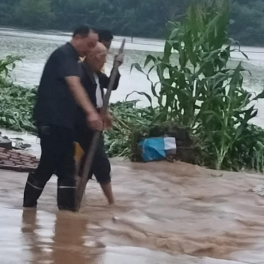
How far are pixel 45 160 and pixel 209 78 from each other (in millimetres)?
4840

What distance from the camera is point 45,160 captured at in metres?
6.58

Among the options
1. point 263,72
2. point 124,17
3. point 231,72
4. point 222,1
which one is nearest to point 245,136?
point 231,72

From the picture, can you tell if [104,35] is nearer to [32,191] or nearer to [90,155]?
[90,155]

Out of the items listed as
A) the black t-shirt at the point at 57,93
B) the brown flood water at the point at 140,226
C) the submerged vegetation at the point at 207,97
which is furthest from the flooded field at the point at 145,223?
the submerged vegetation at the point at 207,97

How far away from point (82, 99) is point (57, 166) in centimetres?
66

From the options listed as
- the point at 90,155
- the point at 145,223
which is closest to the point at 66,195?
the point at 90,155

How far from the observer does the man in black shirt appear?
641cm

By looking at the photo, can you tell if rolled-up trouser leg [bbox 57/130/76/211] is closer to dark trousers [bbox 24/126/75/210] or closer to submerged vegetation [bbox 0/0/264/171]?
dark trousers [bbox 24/126/75/210]

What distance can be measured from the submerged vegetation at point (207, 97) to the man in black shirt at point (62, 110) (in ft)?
→ 14.3

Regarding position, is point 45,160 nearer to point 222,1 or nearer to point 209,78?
point 209,78

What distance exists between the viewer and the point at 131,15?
1116 inches

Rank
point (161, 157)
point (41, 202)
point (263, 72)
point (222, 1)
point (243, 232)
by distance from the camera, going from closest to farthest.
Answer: point (243, 232), point (41, 202), point (161, 157), point (222, 1), point (263, 72)

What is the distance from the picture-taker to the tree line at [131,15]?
926 inches

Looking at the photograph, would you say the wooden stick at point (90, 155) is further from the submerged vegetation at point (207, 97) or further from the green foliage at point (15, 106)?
the green foliage at point (15, 106)
